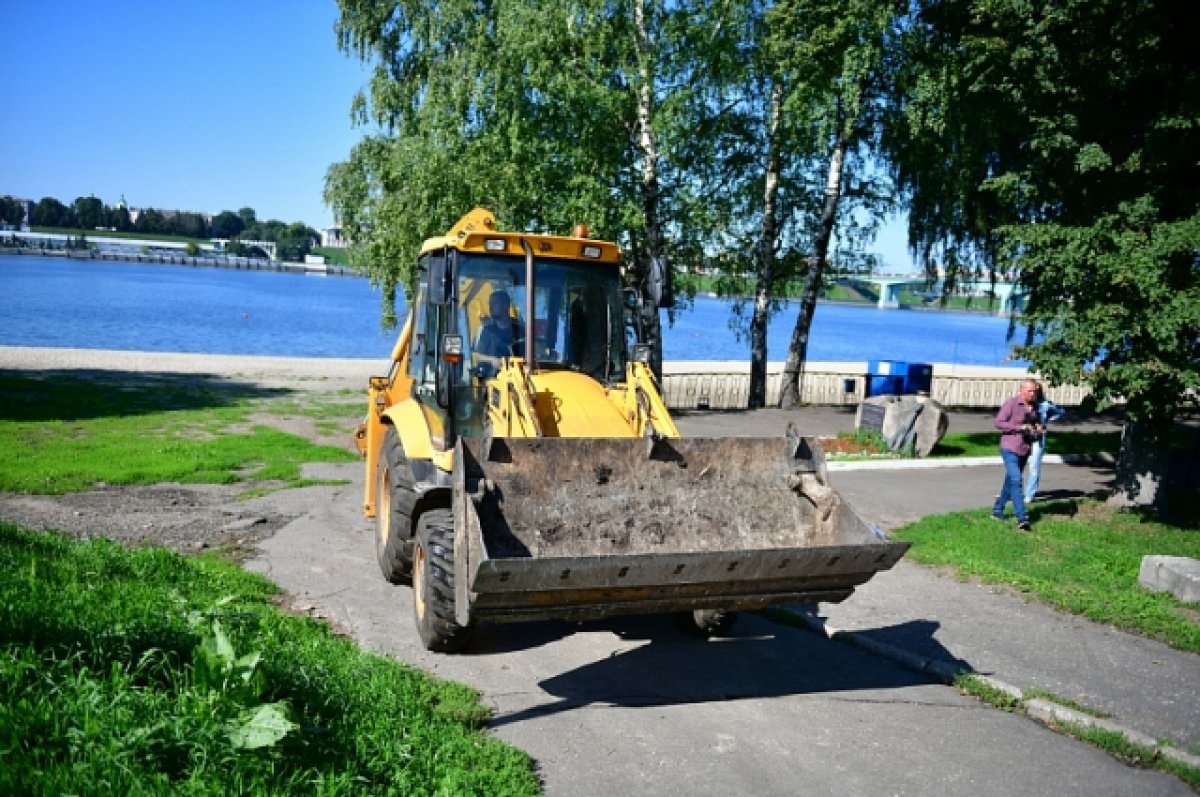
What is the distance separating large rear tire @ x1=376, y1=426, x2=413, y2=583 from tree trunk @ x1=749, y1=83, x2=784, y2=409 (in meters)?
16.1

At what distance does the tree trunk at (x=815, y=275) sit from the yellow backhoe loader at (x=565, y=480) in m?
15.3

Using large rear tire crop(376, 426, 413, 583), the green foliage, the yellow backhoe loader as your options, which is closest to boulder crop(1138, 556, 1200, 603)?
the green foliage

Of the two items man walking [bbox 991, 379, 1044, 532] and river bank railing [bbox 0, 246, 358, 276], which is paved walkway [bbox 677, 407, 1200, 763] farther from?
river bank railing [bbox 0, 246, 358, 276]

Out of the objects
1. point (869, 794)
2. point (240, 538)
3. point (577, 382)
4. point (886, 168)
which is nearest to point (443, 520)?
point (577, 382)

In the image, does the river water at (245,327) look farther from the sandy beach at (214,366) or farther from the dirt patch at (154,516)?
the dirt patch at (154,516)

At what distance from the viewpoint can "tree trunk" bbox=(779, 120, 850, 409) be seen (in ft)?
77.5

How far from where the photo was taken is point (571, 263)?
870 cm

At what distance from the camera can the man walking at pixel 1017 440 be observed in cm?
1232

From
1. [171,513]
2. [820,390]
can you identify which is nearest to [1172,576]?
[171,513]

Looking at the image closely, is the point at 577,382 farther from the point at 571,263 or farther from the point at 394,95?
the point at 394,95

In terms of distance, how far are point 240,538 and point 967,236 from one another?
21.4 metres

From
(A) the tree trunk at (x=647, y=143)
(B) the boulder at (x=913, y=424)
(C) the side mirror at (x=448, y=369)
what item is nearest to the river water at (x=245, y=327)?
(A) the tree trunk at (x=647, y=143)

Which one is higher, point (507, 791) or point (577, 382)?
point (577, 382)

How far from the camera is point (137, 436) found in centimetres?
1628
